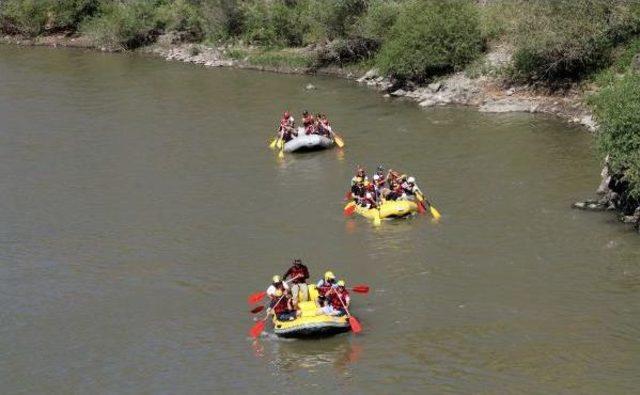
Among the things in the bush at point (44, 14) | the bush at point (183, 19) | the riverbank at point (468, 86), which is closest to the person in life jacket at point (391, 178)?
the riverbank at point (468, 86)

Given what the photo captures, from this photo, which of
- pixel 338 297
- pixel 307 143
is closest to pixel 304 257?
pixel 338 297

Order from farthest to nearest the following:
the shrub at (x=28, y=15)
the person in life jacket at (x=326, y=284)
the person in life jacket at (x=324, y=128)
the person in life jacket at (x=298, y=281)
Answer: the shrub at (x=28, y=15) → the person in life jacket at (x=324, y=128) → the person in life jacket at (x=298, y=281) → the person in life jacket at (x=326, y=284)

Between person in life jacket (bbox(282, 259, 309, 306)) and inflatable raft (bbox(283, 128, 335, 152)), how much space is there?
1315 centimetres

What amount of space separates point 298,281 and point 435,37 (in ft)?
79.0

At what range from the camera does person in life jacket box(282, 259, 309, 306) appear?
66.9ft

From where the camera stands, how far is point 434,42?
138 ft

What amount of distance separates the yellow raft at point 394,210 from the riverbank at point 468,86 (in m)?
4.87

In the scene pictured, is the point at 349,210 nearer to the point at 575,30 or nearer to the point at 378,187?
the point at 378,187

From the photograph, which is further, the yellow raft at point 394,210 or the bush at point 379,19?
the bush at point 379,19

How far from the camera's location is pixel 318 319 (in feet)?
63.3

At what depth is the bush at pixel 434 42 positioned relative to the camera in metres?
41.8

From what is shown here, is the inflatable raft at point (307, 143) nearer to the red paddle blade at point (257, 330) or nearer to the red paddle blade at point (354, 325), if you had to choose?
the red paddle blade at point (257, 330)

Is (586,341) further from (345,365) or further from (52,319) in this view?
(52,319)

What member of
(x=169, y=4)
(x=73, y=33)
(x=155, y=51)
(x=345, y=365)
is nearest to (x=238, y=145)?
(x=345, y=365)
